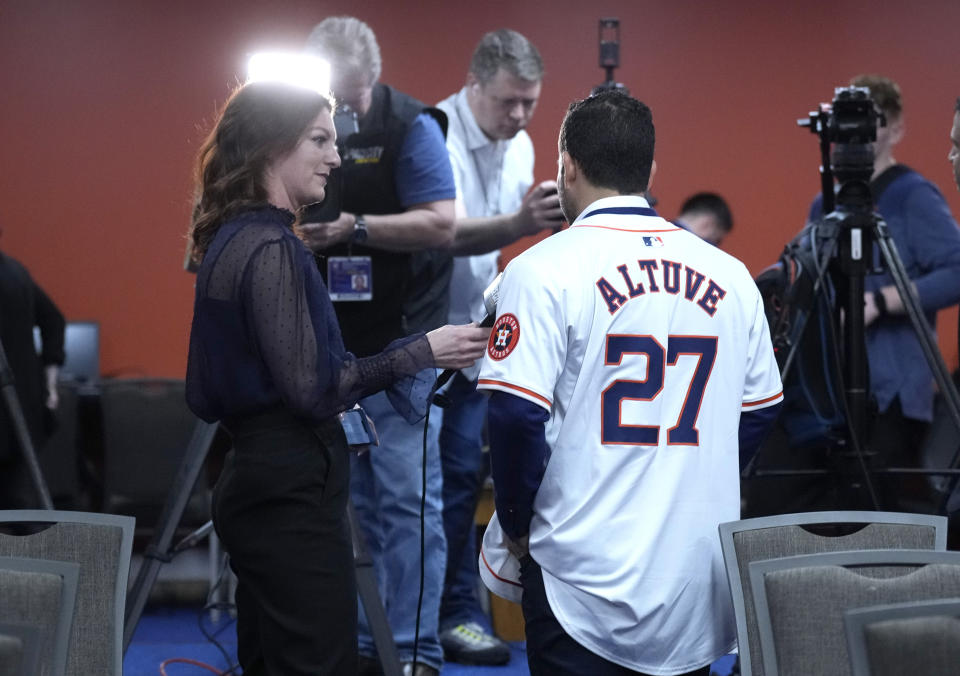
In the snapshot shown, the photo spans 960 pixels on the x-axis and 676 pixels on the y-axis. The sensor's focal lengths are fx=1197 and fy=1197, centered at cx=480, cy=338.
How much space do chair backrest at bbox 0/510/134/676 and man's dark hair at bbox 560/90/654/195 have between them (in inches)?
35.6

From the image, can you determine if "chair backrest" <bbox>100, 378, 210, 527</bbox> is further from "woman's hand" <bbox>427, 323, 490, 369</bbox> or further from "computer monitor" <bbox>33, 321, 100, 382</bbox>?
"woman's hand" <bbox>427, 323, 490, 369</bbox>

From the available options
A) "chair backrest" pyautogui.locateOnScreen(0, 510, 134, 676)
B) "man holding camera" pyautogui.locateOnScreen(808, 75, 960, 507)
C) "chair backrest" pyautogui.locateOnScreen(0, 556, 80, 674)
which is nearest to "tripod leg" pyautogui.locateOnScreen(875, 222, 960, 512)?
"man holding camera" pyautogui.locateOnScreen(808, 75, 960, 507)

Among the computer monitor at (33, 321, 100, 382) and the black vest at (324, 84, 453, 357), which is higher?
the black vest at (324, 84, 453, 357)

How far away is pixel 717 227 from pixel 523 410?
13.9 feet

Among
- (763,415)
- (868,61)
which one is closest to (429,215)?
(763,415)

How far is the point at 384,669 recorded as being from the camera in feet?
8.52

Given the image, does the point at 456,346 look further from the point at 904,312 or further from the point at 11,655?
the point at 904,312

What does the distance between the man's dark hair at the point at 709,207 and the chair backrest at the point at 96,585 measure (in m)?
4.31

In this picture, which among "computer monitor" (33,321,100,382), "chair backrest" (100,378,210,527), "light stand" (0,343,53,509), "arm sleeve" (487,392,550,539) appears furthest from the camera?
"computer monitor" (33,321,100,382)

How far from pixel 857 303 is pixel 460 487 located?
4.19ft

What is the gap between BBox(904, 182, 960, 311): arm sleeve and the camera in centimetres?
310

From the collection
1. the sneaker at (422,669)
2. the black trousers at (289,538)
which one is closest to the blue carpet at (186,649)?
the sneaker at (422,669)

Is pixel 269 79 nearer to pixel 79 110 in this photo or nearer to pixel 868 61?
pixel 79 110

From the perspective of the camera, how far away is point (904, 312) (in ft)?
10.2
